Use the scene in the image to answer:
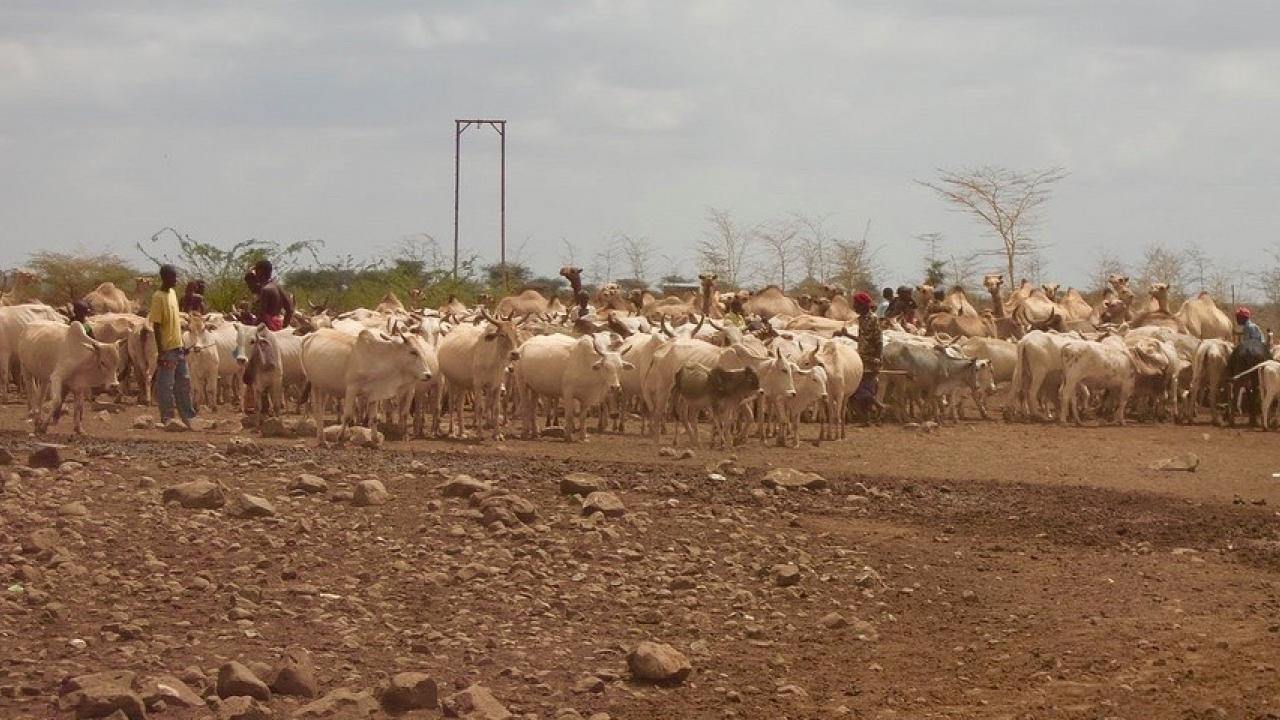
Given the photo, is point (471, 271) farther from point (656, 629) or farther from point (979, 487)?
point (656, 629)

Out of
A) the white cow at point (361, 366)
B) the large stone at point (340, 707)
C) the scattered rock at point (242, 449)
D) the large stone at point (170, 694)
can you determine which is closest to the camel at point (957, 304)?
the white cow at point (361, 366)

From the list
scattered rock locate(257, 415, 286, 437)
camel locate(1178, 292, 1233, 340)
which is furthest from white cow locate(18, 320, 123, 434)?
camel locate(1178, 292, 1233, 340)

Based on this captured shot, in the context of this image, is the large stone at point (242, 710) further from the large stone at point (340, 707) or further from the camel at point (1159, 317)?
the camel at point (1159, 317)

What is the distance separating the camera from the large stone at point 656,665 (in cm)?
860

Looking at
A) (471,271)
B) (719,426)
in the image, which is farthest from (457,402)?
(471,271)

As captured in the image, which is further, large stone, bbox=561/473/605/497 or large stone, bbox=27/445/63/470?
large stone, bbox=27/445/63/470

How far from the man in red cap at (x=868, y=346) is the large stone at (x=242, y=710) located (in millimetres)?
16329

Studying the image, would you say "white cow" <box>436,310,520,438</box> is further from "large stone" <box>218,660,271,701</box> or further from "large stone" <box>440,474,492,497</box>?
"large stone" <box>218,660,271,701</box>

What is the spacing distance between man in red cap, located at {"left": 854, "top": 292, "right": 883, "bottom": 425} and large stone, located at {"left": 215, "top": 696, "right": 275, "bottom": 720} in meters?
16.3

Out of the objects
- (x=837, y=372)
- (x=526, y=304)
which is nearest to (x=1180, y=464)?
(x=837, y=372)

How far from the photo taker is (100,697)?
7277mm

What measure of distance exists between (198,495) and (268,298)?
8.27 m

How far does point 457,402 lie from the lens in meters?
20.9

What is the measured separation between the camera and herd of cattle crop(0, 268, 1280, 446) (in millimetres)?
18859
